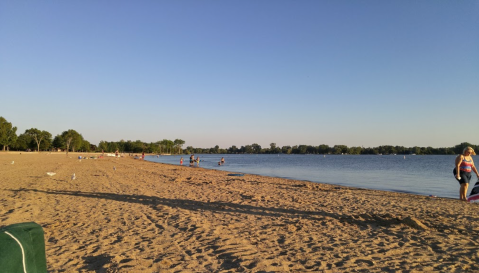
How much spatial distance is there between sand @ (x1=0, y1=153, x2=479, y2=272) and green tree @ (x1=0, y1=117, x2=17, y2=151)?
3046 inches

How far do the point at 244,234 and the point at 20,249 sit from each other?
4306 millimetres

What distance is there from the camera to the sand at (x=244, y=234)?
4340mm

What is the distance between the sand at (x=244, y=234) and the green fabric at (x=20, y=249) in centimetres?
201

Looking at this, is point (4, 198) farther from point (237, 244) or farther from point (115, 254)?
point (237, 244)

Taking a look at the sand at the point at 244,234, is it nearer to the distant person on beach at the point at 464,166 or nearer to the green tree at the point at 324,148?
the distant person on beach at the point at 464,166

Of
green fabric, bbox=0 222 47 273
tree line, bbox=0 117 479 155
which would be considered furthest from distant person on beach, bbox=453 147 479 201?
tree line, bbox=0 117 479 155

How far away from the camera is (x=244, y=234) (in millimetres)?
5910

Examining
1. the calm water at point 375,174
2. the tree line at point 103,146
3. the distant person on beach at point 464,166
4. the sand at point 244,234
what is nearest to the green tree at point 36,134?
the tree line at point 103,146

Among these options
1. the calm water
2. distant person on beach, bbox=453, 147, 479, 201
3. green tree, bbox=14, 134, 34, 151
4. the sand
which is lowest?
the calm water

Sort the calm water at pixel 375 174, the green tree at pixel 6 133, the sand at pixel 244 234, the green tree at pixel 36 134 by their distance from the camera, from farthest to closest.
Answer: the green tree at pixel 36 134
the green tree at pixel 6 133
the calm water at pixel 375 174
the sand at pixel 244 234

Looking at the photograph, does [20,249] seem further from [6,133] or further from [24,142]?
[24,142]

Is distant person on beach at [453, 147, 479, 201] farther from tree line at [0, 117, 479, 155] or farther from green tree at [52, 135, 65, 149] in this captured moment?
green tree at [52, 135, 65, 149]

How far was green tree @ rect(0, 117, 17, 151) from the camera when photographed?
230 feet

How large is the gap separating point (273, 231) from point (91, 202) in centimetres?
623
